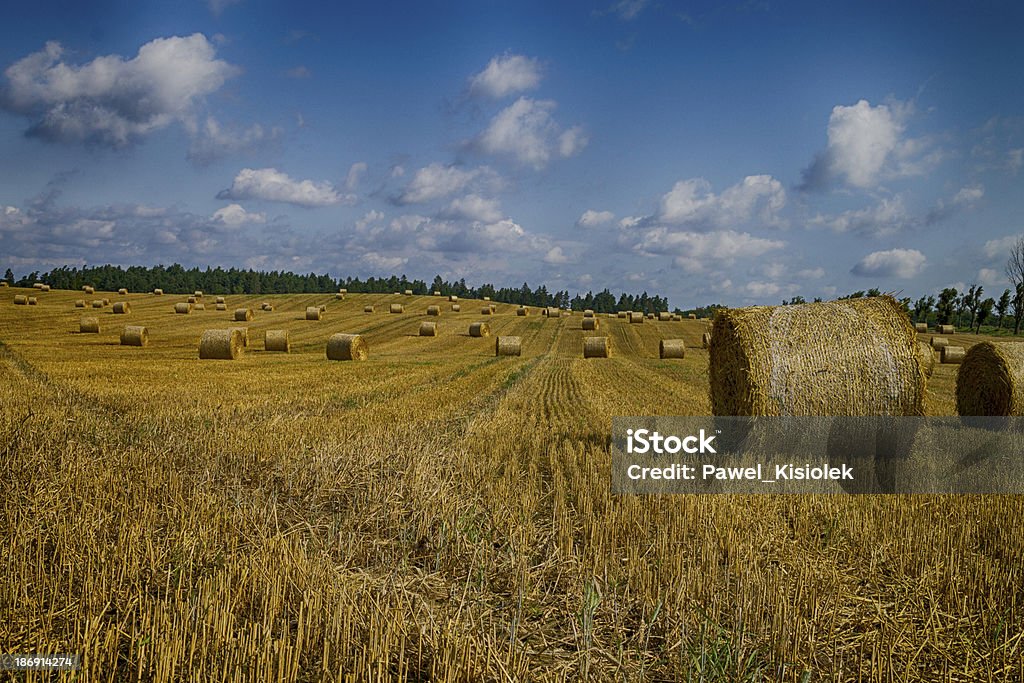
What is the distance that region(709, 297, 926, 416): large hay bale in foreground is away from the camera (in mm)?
9055

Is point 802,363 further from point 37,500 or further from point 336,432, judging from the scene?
point 37,500

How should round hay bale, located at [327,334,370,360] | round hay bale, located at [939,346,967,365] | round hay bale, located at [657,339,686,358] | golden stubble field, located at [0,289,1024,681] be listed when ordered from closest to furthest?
1. golden stubble field, located at [0,289,1024,681]
2. round hay bale, located at [327,334,370,360]
3. round hay bale, located at [939,346,967,365]
4. round hay bale, located at [657,339,686,358]

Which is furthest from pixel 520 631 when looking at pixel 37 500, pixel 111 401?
pixel 111 401

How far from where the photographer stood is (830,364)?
9156 millimetres

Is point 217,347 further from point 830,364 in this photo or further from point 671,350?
point 830,364

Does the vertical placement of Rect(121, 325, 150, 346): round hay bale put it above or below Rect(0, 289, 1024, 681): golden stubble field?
above

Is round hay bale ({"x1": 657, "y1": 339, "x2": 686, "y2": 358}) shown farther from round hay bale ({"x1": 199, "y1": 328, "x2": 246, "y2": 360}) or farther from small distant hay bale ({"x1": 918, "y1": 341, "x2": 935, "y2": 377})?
small distant hay bale ({"x1": 918, "y1": 341, "x2": 935, "y2": 377})

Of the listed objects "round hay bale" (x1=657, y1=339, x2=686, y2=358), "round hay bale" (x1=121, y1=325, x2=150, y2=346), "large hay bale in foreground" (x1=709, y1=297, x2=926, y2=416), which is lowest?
"round hay bale" (x1=657, y1=339, x2=686, y2=358)
